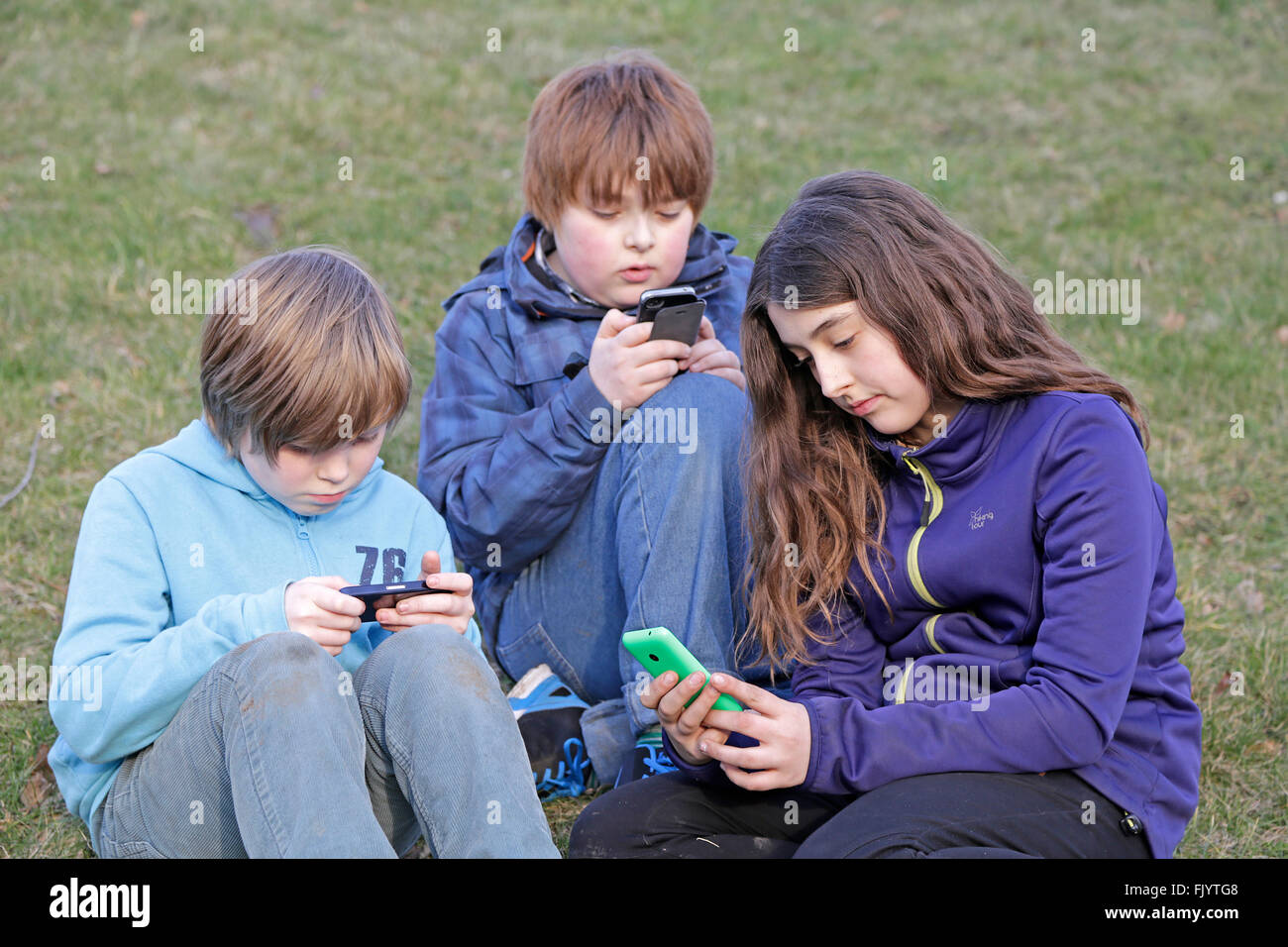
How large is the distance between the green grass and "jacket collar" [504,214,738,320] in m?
1.16

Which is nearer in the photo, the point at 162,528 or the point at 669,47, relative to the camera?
the point at 162,528

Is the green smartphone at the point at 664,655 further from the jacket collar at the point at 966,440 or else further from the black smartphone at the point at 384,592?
the jacket collar at the point at 966,440

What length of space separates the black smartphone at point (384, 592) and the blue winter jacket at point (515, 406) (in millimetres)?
530

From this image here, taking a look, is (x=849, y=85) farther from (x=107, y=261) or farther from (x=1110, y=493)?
(x=1110, y=493)

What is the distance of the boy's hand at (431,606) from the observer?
2387 mm

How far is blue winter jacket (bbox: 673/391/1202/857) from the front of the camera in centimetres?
219

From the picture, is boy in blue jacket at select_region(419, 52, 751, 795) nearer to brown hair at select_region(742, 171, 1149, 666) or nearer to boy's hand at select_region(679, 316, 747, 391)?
boy's hand at select_region(679, 316, 747, 391)

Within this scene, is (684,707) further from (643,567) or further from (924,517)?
(924,517)

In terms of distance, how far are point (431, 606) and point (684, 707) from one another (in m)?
0.51

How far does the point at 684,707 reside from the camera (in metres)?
2.37

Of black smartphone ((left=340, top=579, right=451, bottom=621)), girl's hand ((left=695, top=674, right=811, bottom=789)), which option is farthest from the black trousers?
black smartphone ((left=340, top=579, right=451, bottom=621))

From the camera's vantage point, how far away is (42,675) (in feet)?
10.4
